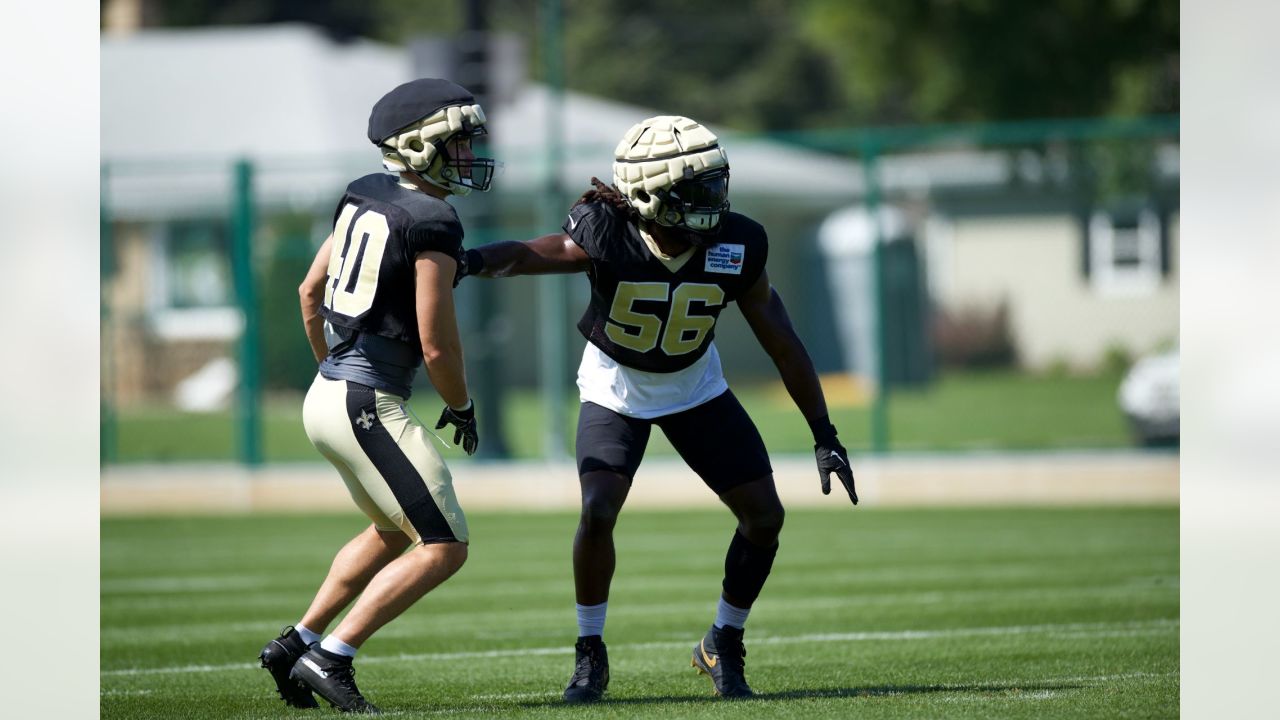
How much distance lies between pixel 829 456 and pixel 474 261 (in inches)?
52.9

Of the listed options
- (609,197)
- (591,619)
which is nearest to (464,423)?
(591,619)

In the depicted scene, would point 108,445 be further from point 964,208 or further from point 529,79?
point 529,79

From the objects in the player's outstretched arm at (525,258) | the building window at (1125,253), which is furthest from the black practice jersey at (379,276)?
the building window at (1125,253)

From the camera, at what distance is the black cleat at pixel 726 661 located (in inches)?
218

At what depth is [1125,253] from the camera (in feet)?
56.3

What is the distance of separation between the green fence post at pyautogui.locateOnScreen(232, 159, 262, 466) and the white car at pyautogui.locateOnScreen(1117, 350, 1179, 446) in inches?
307

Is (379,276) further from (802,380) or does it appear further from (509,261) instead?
(802,380)

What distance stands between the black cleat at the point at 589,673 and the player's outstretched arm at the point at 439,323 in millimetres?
955

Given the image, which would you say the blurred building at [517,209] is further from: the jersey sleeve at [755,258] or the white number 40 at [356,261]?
the white number 40 at [356,261]

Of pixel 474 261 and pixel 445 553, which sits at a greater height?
pixel 474 261

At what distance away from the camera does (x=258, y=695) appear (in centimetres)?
577
